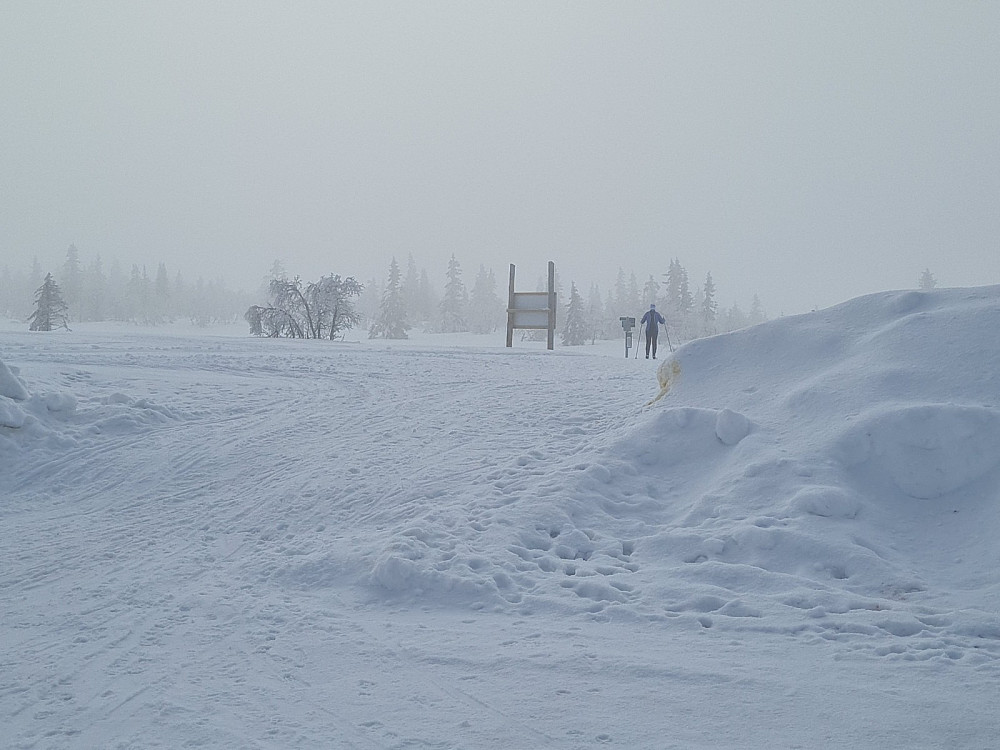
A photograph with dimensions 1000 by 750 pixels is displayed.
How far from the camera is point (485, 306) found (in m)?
72.9

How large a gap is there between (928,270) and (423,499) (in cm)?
6096

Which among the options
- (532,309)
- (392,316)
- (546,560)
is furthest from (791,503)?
(392,316)

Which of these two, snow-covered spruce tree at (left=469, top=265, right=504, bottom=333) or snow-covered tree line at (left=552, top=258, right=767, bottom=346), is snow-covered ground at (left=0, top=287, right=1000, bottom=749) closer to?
snow-covered tree line at (left=552, top=258, right=767, bottom=346)

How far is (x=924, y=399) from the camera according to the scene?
5.91m

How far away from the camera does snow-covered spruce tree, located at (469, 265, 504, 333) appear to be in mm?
69875

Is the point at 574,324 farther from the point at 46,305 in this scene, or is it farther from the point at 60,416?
the point at 60,416

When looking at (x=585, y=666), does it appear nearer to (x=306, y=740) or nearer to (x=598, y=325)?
(x=306, y=740)

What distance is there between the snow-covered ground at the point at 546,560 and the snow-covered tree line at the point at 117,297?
57.0m

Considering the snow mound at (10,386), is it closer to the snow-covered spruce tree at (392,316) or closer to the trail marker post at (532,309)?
the trail marker post at (532,309)

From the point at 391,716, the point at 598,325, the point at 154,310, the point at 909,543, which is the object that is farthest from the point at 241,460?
the point at 154,310

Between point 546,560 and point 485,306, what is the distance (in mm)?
68334

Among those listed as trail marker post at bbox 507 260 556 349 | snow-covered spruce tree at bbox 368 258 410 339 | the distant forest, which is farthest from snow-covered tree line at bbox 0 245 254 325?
trail marker post at bbox 507 260 556 349

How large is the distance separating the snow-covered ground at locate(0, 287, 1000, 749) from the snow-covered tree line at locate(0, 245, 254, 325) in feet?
187

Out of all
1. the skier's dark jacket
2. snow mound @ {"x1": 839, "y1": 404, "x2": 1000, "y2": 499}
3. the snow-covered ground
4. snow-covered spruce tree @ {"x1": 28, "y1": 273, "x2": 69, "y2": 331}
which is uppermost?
snow-covered spruce tree @ {"x1": 28, "y1": 273, "x2": 69, "y2": 331}
